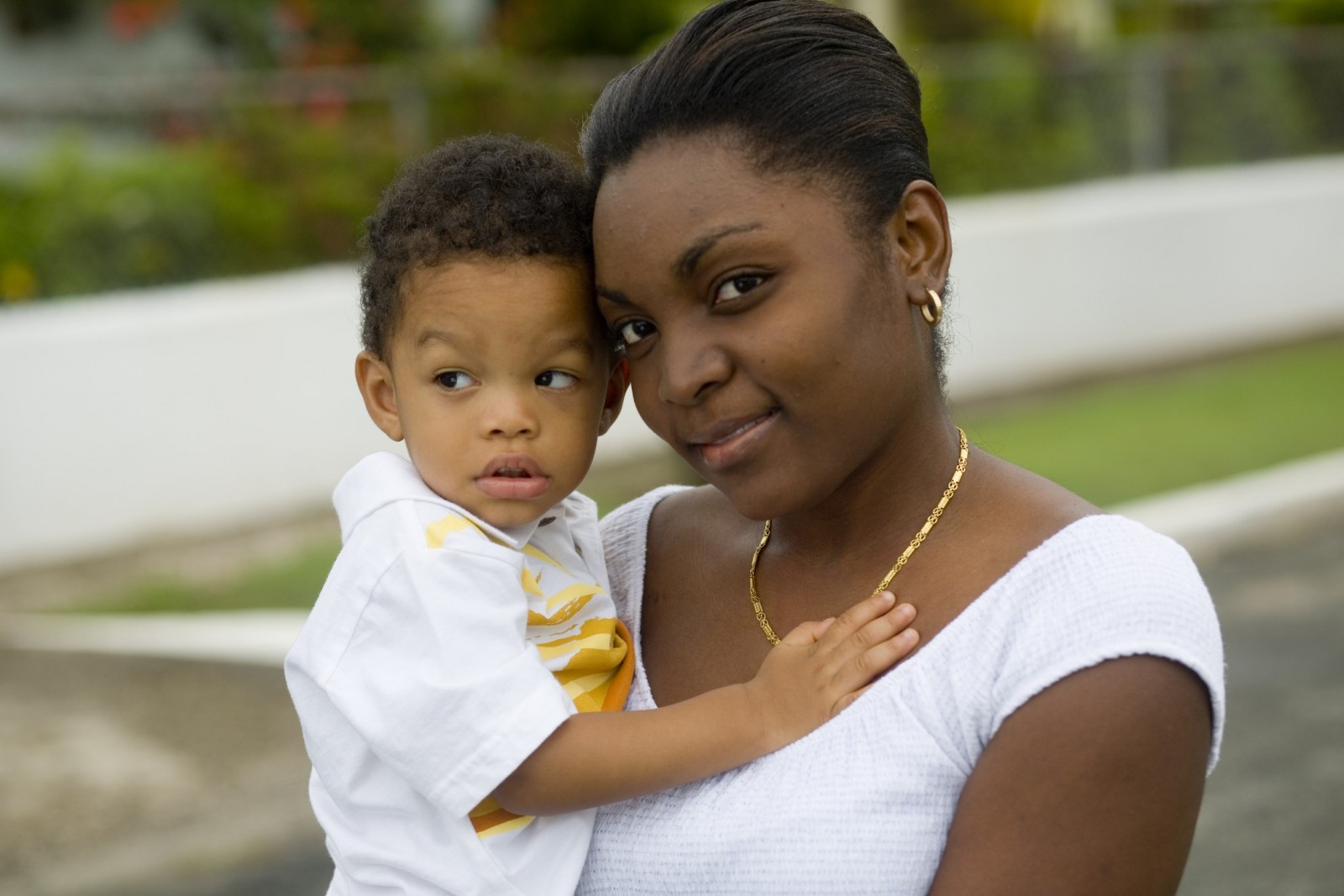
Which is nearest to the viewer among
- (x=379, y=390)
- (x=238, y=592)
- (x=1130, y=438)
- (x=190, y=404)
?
(x=379, y=390)

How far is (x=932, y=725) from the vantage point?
180 cm

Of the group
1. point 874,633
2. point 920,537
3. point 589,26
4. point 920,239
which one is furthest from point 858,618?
point 589,26

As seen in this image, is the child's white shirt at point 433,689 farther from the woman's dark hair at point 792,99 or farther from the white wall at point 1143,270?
the white wall at point 1143,270

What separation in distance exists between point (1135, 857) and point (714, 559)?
0.83 metres

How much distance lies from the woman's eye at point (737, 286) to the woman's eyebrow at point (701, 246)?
4 centimetres

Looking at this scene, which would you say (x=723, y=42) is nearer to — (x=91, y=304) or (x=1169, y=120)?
(x=91, y=304)

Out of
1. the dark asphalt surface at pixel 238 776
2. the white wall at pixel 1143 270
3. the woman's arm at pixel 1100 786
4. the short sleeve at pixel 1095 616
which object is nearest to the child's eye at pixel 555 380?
the short sleeve at pixel 1095 616

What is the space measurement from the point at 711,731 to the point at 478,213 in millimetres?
743

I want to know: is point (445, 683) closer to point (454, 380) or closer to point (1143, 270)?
A: point (454, 380)

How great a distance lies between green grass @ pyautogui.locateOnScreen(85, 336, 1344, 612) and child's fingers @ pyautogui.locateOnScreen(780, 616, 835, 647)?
491 cm

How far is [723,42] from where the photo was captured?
194cm

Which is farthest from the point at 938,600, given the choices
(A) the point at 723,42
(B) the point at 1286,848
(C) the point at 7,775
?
(C) the point at 7,775

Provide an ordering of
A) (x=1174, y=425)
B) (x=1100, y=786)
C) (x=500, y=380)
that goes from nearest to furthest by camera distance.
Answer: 1. (x=1100, y=786)
2. (x=500, y=380)
3. (x=1174, y=425)

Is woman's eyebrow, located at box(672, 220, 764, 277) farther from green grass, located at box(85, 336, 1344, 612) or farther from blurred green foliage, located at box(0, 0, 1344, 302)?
blurred green foliage, located at box(0, 0, 1344, 302)
